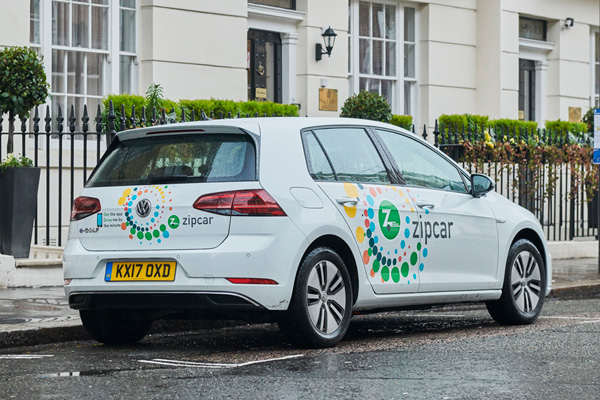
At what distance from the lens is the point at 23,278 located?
37.7 feet

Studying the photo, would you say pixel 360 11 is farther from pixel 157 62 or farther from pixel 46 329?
pixel 46 329

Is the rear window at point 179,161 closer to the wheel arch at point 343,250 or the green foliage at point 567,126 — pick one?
the wheel arch at point 343,250

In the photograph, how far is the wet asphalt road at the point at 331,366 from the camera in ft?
19.9

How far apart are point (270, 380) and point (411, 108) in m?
15.2

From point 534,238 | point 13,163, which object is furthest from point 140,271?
point 13,163

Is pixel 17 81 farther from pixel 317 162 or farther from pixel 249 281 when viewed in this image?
pixel 249 281

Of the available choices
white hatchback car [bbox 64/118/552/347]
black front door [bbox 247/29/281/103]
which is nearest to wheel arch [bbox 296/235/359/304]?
white hatchback car [bbox 64/118/552/347]

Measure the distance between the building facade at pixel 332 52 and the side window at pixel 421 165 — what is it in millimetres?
7137

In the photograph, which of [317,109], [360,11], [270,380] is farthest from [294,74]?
[270,380]

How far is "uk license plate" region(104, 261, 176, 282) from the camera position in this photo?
756cm

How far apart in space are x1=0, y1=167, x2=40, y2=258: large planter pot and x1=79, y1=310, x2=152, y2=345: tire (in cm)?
378

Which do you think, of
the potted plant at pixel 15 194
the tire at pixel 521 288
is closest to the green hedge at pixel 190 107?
the potted plant at pixel 15 194

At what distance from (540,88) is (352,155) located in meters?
15.9

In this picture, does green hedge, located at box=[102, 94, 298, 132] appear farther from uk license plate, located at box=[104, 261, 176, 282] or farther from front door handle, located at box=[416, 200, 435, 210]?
uk license plate, located at box=[104, 261, 176, 282]
